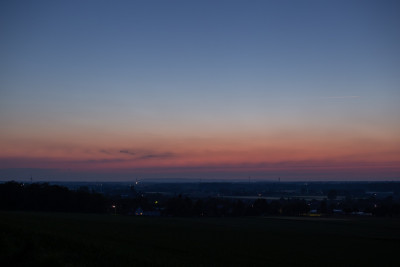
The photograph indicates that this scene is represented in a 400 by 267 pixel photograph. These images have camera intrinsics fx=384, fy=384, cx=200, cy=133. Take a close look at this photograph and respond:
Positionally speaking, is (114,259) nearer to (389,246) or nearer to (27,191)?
(389,246)

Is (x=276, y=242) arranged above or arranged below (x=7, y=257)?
below

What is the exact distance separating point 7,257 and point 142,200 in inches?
4217

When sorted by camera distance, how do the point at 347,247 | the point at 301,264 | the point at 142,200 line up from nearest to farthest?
the point at 301,264 → the point at 347,247 → the point at 142,200

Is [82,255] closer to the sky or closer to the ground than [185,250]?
closer to the sky

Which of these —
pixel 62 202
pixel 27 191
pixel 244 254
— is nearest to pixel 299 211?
pixel 62 202

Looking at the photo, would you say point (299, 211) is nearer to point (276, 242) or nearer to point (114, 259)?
point (276, 242)

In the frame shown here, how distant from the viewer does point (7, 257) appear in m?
14.4

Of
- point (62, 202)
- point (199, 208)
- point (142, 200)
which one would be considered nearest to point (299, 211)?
point (199, 208)

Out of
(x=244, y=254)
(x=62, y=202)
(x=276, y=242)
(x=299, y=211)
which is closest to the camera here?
(x=244, y=254)

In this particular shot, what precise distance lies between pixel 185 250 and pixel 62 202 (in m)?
68.0

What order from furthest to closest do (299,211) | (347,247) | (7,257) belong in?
(299,211) < (347,247) < (7,257)

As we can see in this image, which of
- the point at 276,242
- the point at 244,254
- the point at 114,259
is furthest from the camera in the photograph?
the point at 276,242

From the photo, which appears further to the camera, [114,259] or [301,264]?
[301,264]

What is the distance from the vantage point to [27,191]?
285 feet
